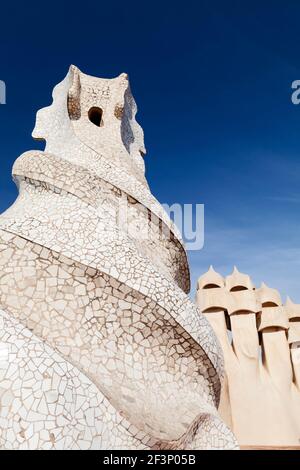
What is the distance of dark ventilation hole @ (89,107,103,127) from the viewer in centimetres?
545

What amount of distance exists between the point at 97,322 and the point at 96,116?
3120mm

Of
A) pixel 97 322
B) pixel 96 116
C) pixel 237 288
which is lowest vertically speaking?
pixel 97 322

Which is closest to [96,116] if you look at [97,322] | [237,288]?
[97,322]

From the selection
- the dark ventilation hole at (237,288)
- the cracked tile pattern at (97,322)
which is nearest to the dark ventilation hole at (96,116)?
the cracked tile pattern at (97,322)

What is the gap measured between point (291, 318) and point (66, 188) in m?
7.79

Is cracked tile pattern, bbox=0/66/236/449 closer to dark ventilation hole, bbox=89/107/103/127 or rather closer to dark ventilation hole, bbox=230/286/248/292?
dark ventilation hole, bbox=89/107/103/127

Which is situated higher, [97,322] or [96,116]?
[96,116]

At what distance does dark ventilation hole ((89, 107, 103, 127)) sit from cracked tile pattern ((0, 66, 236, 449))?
1.07 m

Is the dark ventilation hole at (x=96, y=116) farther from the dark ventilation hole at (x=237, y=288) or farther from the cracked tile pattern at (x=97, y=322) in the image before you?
the dark ventilation hole at (x=237, y=288)

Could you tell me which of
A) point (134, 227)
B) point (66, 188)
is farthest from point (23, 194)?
point (134, 227)

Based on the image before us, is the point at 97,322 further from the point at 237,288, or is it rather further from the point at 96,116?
the point at 237,288

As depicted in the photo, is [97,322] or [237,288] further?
[237,288]

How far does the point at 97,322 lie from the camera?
3213mm

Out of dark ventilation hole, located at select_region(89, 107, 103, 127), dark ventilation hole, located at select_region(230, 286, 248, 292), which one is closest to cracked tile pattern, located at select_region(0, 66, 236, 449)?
dark ventilation hole, located at select_region(89, 107, 103, 127)
